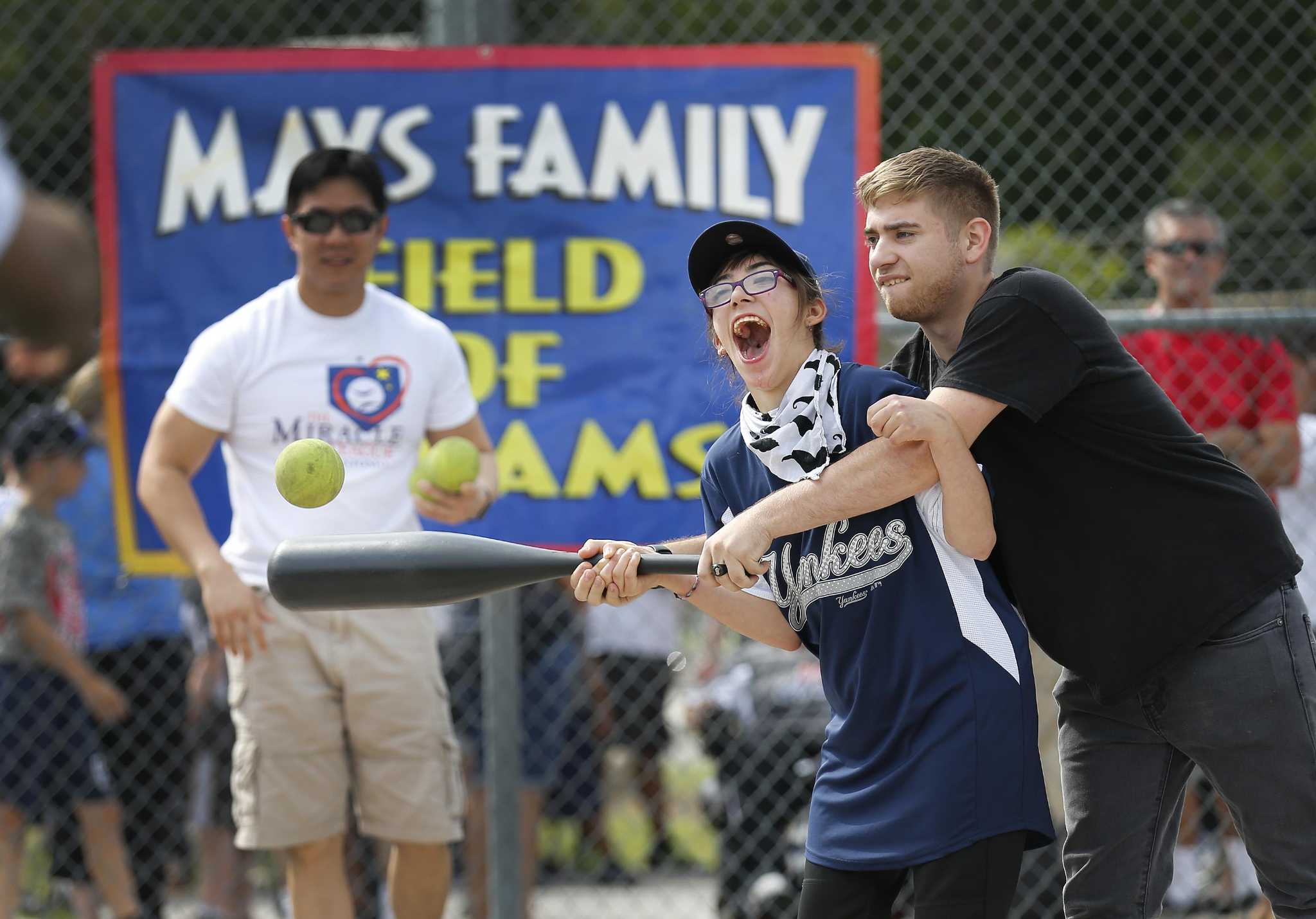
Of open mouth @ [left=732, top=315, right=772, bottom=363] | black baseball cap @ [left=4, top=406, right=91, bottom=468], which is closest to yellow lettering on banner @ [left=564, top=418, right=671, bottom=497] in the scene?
black baseball cap @ [left=4, top=406, right=91, bottom=468]

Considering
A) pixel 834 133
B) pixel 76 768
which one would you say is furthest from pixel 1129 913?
pixel 76 768

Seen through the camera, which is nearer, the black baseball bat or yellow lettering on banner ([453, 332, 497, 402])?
the black baseball bat

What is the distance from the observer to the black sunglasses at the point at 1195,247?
4410mm

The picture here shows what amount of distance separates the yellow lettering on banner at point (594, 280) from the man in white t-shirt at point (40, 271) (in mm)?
2674

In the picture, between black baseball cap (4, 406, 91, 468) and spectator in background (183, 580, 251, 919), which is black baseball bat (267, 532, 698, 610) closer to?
black baseball cap (4, 406, 91, 468)

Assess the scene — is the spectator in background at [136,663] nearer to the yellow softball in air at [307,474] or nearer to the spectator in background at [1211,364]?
the yellow softball in air at [307,474]

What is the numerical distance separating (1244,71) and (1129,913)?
5.65 meters

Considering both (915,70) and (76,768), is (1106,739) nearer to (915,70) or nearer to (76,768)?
(76,768)

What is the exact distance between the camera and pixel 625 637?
5.46 meters

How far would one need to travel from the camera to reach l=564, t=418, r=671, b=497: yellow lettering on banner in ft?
14.6

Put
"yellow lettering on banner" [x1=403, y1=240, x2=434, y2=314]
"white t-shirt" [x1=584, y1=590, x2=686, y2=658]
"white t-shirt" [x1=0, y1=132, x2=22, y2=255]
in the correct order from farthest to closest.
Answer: "white t-shirt" [x1=584, y1=590, x2=686, y2=658] → "yellow lettering on banner" [x1=403, y1=240, x2=434, y2=314] → "white t-shirt" [x1=0, y1=132, x2=22, y2=255]

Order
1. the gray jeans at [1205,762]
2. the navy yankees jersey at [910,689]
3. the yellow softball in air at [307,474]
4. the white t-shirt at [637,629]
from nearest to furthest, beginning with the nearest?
the navy yankees jersey at [910,689]
the gray jeans at [1205,762]
the yellow softball in air at [307,474]
the white t-shirt at [637,629]

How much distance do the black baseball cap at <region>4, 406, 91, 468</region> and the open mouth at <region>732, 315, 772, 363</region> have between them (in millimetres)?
2887

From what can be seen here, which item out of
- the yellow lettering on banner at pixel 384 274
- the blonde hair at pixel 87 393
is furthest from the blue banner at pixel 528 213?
the blonde hair at pixel 87 393
